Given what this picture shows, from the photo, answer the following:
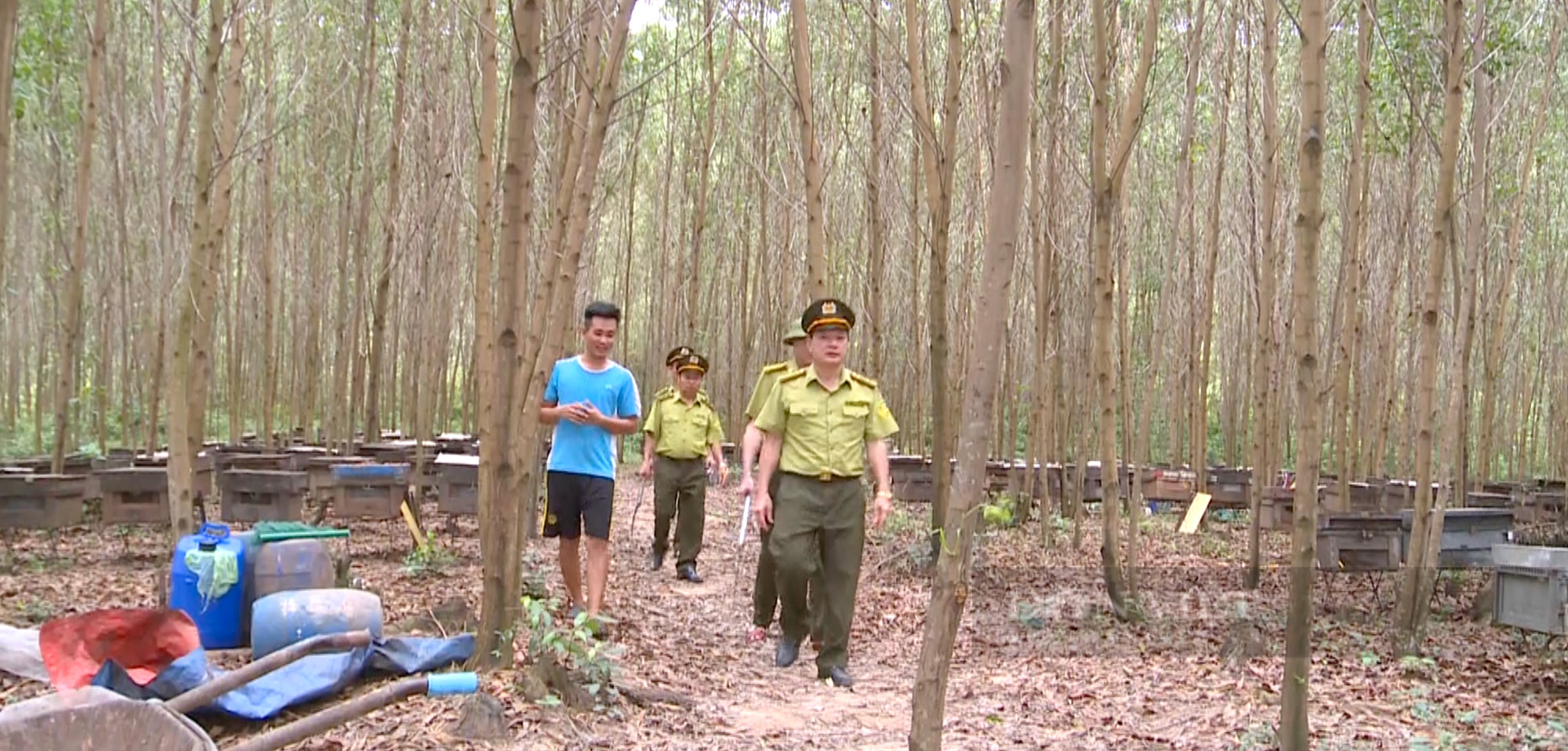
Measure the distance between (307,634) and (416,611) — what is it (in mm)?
1241

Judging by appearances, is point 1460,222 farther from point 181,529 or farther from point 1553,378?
point 181,529

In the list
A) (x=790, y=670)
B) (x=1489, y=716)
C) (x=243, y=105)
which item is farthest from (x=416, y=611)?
(x=243, y=105)

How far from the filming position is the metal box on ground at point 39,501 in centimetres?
666

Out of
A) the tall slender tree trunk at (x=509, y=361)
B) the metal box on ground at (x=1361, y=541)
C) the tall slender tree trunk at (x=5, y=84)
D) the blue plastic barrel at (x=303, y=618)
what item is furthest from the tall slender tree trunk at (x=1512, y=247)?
the tall slender tree trunk at (x=5, y=84)

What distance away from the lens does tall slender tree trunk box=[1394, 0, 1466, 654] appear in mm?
4930

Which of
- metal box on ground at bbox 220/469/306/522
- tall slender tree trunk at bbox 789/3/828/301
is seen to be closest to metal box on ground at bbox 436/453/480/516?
metal box on ground at bbox 220/469/306/522

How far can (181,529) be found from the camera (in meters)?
5.34

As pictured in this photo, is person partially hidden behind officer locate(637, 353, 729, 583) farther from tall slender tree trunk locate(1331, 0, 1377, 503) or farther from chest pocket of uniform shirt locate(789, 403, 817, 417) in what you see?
tall slender tree trunk locate(1331, 0, 1377, 503)

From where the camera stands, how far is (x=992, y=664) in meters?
5.43

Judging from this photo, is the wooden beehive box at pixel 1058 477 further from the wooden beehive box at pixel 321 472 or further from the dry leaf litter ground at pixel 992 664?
the wooden beehive box at pixel 321 472

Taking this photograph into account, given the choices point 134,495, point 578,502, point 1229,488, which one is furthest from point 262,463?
point 1229,488

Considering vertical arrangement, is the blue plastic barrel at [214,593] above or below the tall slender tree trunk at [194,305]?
below

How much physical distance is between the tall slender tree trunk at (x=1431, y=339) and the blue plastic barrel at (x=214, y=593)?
4.86 m

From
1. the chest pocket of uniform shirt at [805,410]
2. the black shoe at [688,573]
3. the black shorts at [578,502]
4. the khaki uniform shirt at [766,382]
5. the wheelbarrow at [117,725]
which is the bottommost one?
the black shoe at [688,573]
